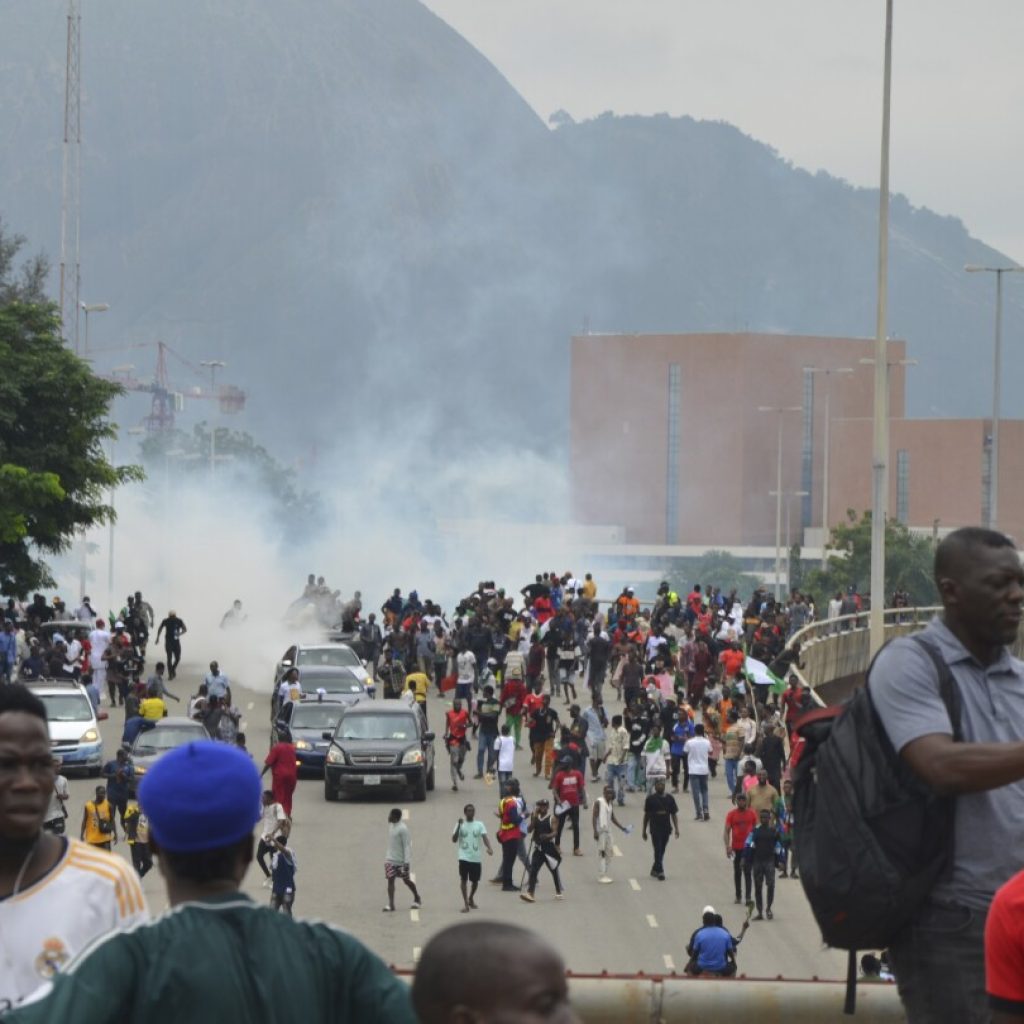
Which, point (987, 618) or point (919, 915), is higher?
point (987, 618)

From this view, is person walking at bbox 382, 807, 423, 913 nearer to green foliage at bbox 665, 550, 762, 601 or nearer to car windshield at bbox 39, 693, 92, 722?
car windshield at bbox 39, 693, 92, 722

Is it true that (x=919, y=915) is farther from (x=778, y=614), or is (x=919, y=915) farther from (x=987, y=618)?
(x=778, y=614)

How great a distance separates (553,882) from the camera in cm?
2586

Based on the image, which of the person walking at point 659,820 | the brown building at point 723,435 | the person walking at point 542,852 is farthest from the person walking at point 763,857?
the brown building at point 723,435

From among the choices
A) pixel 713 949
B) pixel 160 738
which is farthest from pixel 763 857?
pixel 160 738

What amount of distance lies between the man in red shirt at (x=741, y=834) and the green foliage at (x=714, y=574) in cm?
12318

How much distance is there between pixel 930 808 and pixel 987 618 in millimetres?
446

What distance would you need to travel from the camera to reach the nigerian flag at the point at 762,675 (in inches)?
1298

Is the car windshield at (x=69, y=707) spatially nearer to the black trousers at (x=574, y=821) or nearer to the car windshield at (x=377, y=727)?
the car windshield at (x=377, y=727)

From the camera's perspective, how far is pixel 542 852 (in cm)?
2472

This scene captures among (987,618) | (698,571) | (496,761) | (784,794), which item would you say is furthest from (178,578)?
(987,618)

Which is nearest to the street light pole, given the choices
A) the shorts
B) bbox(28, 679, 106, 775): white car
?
bbox(28, 679, 106, 775): white car

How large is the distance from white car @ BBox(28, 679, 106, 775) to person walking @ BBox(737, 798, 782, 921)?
35.9ft

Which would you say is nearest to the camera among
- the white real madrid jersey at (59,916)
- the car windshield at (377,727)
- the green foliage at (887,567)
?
the white real madrid jersey at (59,916)
